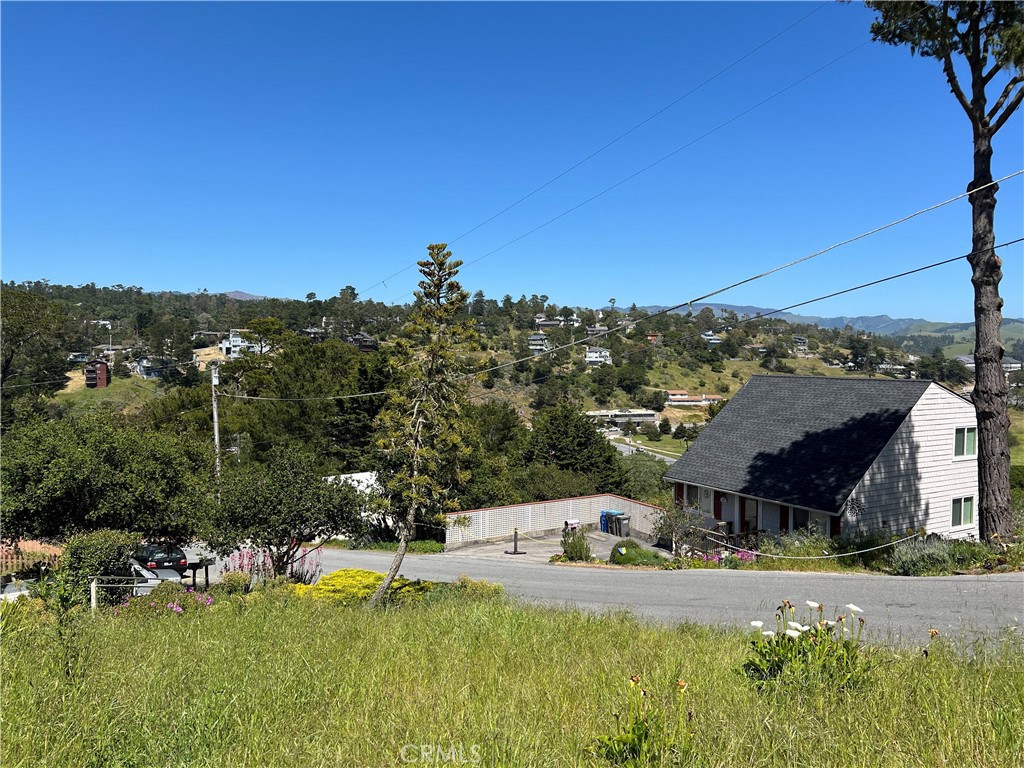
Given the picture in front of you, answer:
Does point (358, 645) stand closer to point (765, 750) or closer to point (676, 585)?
point (765, 750)

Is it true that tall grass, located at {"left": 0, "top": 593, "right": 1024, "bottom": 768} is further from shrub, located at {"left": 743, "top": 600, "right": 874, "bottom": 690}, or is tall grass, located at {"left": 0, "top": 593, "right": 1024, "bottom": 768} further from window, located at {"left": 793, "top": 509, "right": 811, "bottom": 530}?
window, located at {"left": 793, "top": 509, "right": 811, "bottom": 530}

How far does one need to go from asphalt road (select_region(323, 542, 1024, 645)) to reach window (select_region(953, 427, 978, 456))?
13215 millimetres

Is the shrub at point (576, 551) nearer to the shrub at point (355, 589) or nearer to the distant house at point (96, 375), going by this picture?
the shrub at point (355, 589)

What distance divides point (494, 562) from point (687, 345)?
140 metres

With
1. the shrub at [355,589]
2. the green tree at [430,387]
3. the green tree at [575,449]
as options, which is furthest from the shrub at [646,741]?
the green tree at [575,449]

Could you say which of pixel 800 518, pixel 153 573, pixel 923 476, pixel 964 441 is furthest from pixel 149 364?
pixel 964 441

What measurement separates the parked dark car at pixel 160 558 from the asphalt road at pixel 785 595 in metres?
9.67

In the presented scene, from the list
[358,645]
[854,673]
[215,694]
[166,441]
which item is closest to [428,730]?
[215,694]

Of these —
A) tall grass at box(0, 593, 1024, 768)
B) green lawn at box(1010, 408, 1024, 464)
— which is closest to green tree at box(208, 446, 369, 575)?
tall grass at box(0, 593, 1024, 768)

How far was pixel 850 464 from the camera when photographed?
22.0 metres

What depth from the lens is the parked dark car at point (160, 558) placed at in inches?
883

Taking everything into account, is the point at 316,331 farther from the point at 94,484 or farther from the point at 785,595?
the point at 785,595

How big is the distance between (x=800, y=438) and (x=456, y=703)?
22955 millimetres

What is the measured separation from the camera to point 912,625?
943 cm
